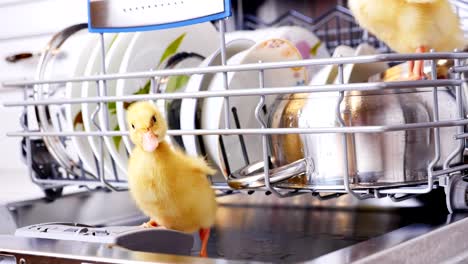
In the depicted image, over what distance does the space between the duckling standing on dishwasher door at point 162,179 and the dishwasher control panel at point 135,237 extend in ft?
0.04

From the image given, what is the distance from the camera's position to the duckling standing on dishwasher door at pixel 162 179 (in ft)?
2.00

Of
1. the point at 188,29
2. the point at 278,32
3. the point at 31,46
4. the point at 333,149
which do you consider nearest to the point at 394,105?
the point at 333,149

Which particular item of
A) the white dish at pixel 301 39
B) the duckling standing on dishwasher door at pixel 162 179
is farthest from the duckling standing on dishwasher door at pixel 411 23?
the white dish at pixel 301 39

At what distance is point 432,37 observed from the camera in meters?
0.76

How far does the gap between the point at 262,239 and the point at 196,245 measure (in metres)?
0.07

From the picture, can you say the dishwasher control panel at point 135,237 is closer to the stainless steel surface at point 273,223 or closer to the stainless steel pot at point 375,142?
the stainless steel surface at point 273,223

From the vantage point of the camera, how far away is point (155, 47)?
975 mm

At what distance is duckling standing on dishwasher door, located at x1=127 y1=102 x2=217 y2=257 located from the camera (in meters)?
0.61

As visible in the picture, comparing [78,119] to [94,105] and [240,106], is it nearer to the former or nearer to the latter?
[94,105]

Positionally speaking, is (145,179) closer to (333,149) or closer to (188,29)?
(333,149)

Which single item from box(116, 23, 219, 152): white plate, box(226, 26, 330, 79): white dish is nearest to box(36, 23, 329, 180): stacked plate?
box(116, 23, 219, 152): white plate

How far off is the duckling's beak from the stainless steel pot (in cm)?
16

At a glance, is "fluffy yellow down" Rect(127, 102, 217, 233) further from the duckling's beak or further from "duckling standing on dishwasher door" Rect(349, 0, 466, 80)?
"duckling standing on dishwasher door" Rect(349, 0, 466, 80)

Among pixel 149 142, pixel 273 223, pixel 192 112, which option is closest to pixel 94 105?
pixel 192 112
